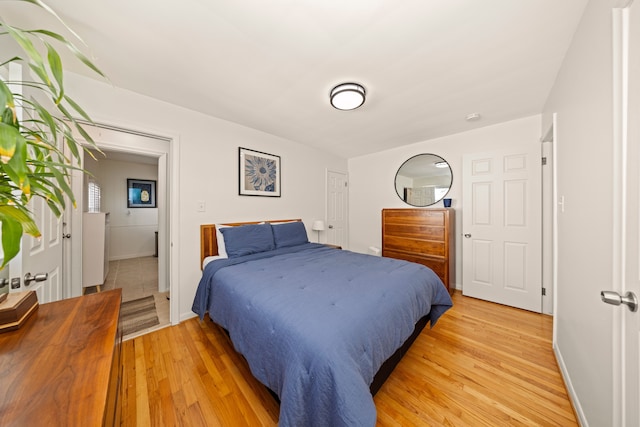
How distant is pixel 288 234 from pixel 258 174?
3.07ft

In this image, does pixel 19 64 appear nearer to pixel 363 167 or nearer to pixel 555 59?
pixel 555 59

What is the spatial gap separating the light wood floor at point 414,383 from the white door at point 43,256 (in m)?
0.78

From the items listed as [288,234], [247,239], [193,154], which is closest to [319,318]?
[247,239]

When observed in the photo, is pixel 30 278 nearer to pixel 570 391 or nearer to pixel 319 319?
pixel 319 319

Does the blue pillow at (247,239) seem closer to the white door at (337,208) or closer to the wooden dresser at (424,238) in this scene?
the white door at (337,208)

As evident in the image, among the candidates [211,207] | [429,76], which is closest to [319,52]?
[429,76]

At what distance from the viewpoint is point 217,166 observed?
2.78 m

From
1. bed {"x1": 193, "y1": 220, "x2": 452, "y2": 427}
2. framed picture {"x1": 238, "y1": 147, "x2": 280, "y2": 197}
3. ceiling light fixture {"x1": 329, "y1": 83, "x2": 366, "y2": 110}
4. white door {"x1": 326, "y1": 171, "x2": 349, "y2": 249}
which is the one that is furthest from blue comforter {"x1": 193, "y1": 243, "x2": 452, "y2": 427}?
white door {"x1": 326, "y1": 171, "x2": 349, "y2": 249}

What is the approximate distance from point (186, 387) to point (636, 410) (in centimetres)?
222

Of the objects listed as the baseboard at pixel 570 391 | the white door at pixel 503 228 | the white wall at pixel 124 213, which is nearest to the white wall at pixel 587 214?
the baseboard at pixel 570 391

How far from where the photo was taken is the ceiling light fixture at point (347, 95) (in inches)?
79.0

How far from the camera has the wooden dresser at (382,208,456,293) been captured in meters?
3.02

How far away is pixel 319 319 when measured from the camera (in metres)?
1.24

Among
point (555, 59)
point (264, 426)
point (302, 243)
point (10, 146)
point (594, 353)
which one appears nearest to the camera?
point (10, 146)
